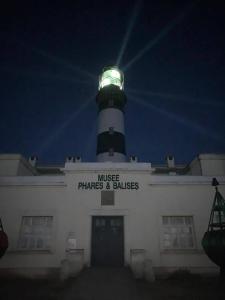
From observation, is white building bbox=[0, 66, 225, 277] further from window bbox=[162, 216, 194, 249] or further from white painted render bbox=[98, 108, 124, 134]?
white painted render bbox=[98, 108, 124, 134]

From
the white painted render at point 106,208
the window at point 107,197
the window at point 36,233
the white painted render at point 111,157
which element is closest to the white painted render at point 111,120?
the white painted render at point 111,157

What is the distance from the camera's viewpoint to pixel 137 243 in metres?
12.5

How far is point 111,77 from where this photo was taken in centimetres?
2231

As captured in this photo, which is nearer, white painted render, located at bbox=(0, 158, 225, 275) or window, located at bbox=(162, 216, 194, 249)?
white painted render, located at bbox=(0, 158, 225, 275)

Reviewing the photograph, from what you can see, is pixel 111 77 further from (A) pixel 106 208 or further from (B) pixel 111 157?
(A) pixel 106 208

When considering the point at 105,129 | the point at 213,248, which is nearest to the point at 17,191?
the point at 105,129

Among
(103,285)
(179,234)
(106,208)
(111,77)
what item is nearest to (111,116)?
(111,77)

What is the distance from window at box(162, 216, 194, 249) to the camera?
12742mm

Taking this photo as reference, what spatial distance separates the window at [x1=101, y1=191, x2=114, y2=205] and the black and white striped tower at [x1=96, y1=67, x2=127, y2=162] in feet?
17.1

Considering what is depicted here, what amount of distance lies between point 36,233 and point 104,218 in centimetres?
373

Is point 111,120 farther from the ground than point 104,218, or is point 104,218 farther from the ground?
point 111,120

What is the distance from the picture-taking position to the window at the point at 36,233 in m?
12.6

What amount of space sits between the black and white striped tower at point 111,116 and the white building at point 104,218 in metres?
4.94

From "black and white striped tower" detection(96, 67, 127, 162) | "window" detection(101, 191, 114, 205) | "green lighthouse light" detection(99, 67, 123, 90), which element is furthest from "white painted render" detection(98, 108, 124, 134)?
"window" detection(101, 191, 114, 205)
